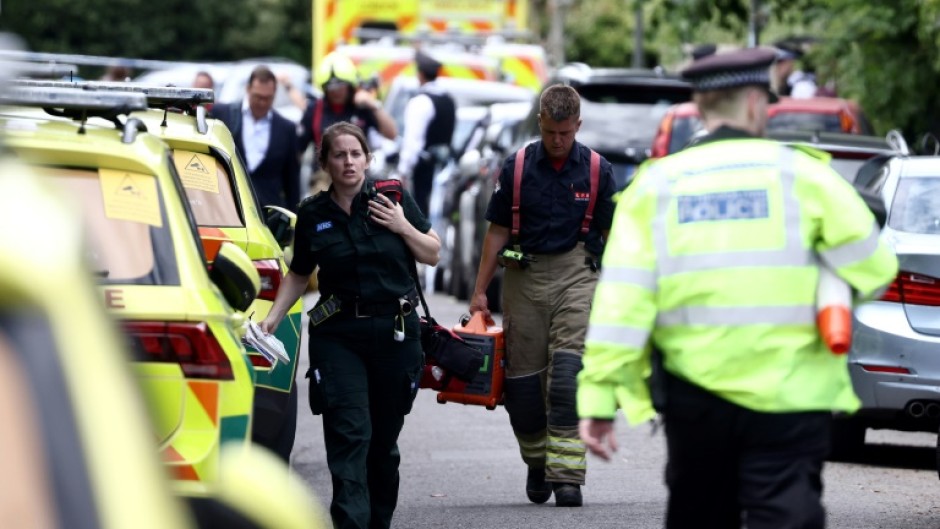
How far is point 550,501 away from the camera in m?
9.39

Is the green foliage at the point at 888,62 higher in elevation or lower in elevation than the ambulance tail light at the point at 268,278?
lower

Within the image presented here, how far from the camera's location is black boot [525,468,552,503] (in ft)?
30.1

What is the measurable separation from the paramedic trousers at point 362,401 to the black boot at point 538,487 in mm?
1359

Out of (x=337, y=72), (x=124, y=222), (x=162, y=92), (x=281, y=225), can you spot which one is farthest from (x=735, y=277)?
(x=337, y=72)

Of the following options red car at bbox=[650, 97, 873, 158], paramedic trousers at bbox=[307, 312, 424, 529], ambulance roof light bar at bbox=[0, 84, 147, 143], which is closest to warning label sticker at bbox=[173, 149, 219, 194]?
paramedic trousers at bbox=[307, 312, 424, 529]

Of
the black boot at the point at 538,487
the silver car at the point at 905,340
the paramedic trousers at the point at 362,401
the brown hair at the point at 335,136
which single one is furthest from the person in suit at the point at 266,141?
the paramedic trousers at the point at 362,401

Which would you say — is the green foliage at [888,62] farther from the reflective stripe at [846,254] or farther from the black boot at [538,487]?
the reflective stripe at [846,254]

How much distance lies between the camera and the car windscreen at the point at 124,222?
234 inches

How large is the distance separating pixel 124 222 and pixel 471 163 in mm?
13727

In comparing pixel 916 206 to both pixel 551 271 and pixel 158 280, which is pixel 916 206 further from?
pixel 158 280

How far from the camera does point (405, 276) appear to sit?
780 centimetres

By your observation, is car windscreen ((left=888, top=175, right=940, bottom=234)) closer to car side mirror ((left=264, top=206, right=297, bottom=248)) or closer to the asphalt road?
→ the asphalt road

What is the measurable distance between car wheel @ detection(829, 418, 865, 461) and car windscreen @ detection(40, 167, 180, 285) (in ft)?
18.1

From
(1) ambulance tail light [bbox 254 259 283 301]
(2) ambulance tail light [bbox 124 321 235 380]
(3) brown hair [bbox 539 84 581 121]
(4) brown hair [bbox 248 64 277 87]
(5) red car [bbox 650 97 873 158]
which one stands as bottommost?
(5) red car [bbox 650 97 873 158]
